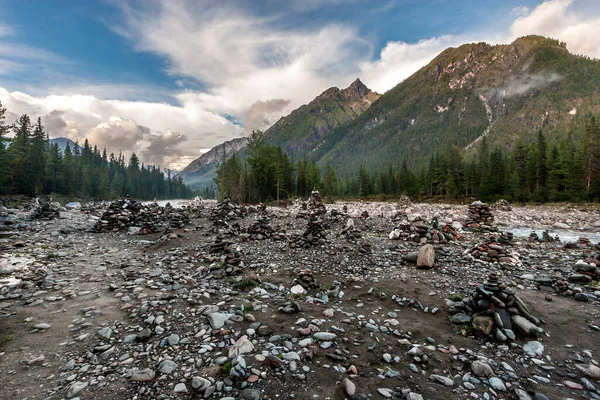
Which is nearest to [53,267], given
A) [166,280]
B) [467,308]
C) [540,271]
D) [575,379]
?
[166,280]

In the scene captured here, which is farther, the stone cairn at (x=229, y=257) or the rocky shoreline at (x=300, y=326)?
the stone cairn at (x=229, y=257)

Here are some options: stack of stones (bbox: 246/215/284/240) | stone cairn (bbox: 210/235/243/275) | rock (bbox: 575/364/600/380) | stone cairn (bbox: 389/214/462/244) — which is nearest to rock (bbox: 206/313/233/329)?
stone cairn (bbox: 210/235/243/275)

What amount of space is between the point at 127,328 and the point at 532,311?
10.7 meters

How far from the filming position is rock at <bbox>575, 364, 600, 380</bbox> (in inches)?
188

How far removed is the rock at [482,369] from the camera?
186 inches

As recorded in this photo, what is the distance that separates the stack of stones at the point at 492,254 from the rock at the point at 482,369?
8.93 meters

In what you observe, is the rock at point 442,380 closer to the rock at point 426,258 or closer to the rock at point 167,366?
the rock at point 167,366

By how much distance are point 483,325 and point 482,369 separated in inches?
64.2

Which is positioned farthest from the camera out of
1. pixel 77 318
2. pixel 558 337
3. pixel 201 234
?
pixel 201 234

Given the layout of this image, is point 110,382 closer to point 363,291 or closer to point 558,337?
point 363,291

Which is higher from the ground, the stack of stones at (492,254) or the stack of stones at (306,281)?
the stack of stones at (492,254)

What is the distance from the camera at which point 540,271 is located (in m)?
10.7

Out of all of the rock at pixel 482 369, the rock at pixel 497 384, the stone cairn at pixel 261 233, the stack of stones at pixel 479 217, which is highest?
the stack of stones at pixel 479 217

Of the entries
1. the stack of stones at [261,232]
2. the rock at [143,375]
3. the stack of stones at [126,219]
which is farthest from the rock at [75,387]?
the stack of stones at [126,219]
